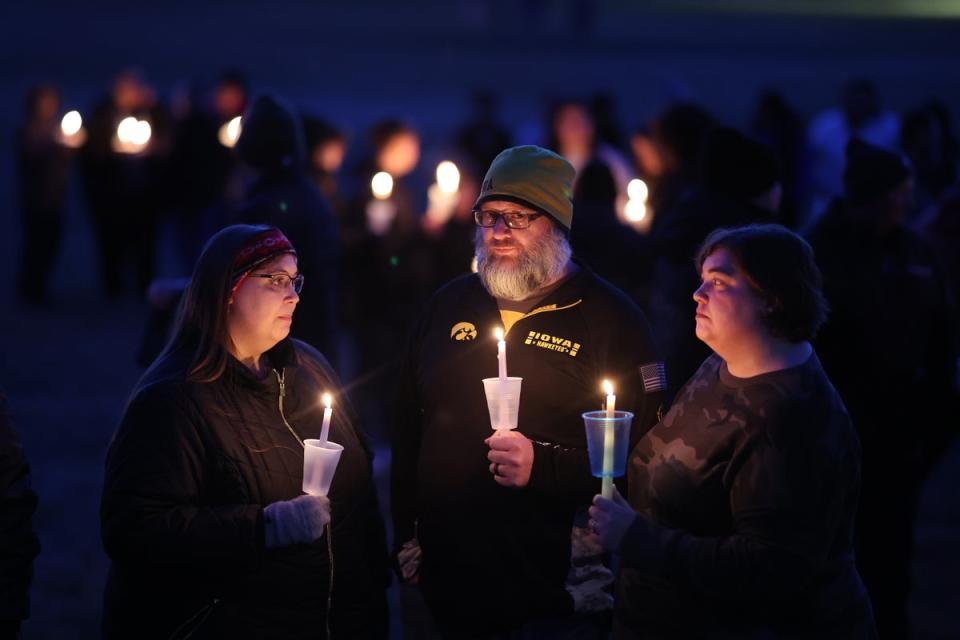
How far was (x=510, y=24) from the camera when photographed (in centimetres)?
3597

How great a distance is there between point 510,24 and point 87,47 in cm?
1152

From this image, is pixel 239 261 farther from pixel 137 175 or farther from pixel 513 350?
pixel 137 175

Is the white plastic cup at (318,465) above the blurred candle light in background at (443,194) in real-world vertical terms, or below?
below

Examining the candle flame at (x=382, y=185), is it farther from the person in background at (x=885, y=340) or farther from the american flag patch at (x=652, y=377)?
the american flag patch at (x=652, y=377)

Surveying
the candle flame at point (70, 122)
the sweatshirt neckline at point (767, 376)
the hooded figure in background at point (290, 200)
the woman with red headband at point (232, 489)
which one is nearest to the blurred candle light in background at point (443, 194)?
the hooded figure in background at point (290, 200)

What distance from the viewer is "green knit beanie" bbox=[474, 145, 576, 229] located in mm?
4305

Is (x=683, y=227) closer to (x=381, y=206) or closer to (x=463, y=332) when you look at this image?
(x=463, y=332)

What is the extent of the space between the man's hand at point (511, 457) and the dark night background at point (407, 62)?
741 cm

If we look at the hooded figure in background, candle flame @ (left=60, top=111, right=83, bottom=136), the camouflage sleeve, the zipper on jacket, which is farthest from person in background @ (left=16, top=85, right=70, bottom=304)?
the camouflage sleeve

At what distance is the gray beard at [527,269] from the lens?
429cm

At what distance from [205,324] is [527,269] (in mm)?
1085

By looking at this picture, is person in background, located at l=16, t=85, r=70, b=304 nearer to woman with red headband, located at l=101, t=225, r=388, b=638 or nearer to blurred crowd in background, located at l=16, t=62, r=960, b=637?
blurred crowd in background, located at l=16, t=62, r=960, b=637

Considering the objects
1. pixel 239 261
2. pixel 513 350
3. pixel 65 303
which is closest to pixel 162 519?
pixel 239 261

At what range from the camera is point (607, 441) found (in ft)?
10.8
